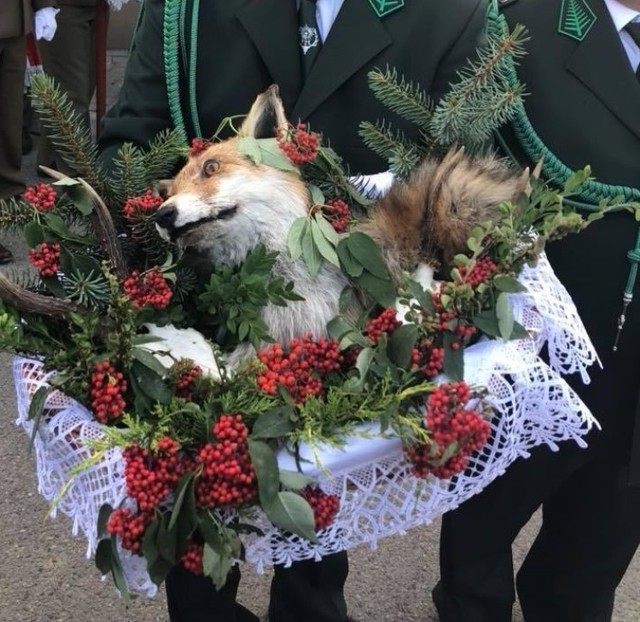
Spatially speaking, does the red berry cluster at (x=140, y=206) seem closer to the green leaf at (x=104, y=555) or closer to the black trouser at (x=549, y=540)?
the green leaf at (x=104, y=555)

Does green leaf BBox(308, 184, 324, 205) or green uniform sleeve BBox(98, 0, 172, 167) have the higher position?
green uniform sleeve BBox(98, 0, 172, 167)

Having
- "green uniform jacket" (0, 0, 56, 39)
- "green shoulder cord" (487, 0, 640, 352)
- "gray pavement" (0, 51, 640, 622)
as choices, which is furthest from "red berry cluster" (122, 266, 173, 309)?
"green uniform jacket" (0, 0, 56, 39)

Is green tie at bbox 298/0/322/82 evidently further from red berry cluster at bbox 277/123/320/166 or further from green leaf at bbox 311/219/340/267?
green leaf at bbox 311/219/340/267

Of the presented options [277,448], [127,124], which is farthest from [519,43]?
[277,448]

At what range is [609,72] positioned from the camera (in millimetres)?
1718

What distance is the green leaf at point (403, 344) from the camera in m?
1.31

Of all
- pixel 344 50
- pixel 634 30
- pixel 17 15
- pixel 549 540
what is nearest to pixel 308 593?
pixel 549 540

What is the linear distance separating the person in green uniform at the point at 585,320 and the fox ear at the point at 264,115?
1.58 feet

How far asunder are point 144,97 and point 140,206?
1.31 ft

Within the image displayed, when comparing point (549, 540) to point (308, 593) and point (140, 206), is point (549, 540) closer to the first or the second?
point (308, 593)

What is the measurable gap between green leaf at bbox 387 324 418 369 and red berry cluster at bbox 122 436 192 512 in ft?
1.09

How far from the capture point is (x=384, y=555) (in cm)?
284

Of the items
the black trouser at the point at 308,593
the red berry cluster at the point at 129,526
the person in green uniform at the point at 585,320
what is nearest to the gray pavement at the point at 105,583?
the black trouser at the point at 308,593

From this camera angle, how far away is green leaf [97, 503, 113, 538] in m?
1.26
